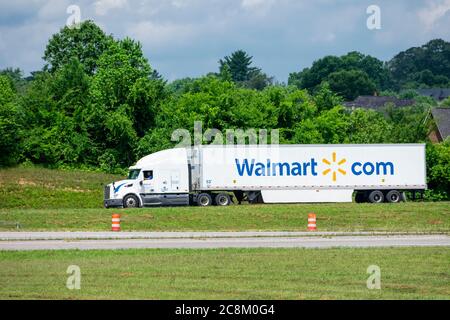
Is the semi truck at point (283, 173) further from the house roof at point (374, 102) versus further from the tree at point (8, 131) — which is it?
the house roof at point (374, 102)

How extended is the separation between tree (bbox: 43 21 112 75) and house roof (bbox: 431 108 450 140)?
1491 inches

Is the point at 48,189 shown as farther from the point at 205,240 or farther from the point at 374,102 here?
the point at 374,102

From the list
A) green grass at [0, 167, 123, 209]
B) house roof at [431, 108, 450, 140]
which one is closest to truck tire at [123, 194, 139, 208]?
green grass at [0, 167, 123, 209]

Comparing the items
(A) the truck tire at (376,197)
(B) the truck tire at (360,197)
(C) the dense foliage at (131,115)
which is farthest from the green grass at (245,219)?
(C) the dense foliage at (131,115)

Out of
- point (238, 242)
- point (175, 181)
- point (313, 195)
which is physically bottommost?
point (238, 242)

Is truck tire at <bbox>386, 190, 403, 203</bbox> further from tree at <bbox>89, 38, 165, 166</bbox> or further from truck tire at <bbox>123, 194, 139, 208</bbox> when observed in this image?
tree at <bbox>89, 38, 165, 166</bbox>

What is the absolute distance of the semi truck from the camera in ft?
184

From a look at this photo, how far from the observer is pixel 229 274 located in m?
25.4

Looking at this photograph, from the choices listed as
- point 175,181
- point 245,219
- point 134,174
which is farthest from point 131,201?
point 245,219

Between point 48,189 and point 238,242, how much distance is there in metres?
29.3

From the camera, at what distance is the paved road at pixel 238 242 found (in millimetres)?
33812
